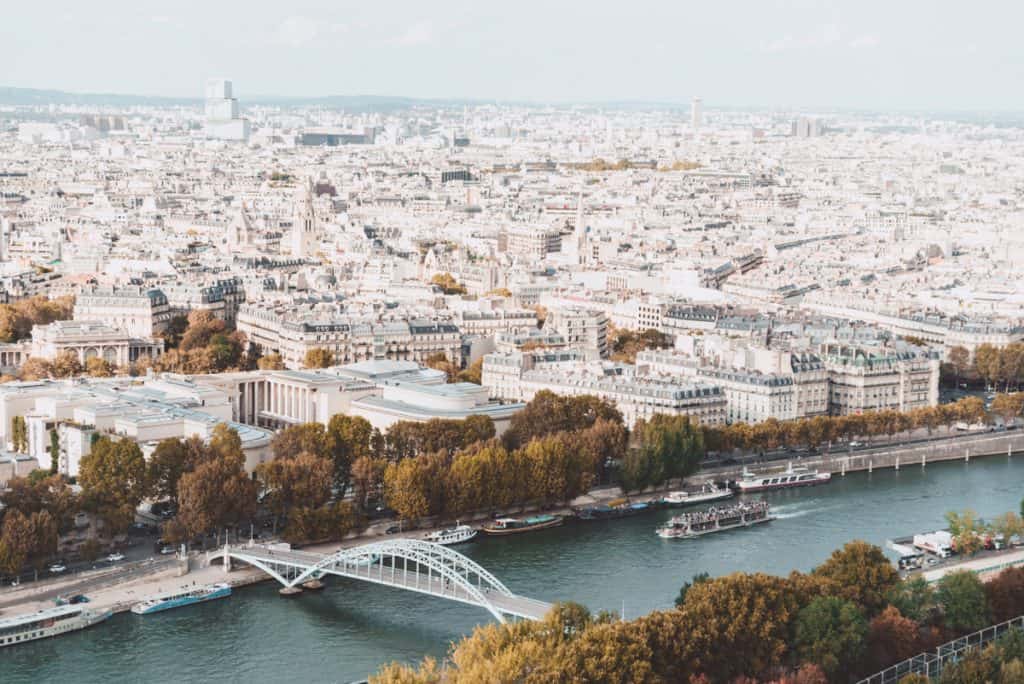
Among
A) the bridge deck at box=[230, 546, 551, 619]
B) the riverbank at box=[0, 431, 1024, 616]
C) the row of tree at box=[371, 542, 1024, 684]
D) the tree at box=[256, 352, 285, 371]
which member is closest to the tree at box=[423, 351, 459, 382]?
the tree at box=[256, 352, 285, 371]

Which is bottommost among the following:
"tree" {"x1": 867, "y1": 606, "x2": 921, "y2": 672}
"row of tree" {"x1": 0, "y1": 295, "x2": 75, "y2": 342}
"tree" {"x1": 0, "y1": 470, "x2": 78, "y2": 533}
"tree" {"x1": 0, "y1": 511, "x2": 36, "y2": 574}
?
"tree" {"x1": 867, "y1": 606, "x2": 921, "y2": 672}

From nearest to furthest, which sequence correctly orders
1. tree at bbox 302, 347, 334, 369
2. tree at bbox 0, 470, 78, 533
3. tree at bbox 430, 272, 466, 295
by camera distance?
1. tree at bbox 0, 470, 78, 533
2. tree at bbox 302, 347, 334, 369
3. tree at bbox 430, 272, 466, 295

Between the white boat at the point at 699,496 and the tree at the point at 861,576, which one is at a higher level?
the tree at the point at 861,576

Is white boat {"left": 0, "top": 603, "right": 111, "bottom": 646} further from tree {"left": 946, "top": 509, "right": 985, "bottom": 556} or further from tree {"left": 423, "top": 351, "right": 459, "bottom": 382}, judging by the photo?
tree {"left": 423, "top": 351, "right": 459, "bottom": 382}

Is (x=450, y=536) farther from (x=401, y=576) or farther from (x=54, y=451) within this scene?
(x=54, y=451)

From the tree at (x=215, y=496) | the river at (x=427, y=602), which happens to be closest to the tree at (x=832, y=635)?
the river at (x=427, y=602)

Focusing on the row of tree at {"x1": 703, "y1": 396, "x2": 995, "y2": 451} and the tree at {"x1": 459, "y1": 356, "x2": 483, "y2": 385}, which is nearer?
the row of tree at {"x1": 703, "y1": 396, "x2": 995, "y2": 451}

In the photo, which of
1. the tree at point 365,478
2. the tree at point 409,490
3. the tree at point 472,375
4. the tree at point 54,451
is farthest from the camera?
the tree at point 472,375

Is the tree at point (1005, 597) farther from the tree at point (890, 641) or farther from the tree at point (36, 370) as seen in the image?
the tree at point (36, 370)
